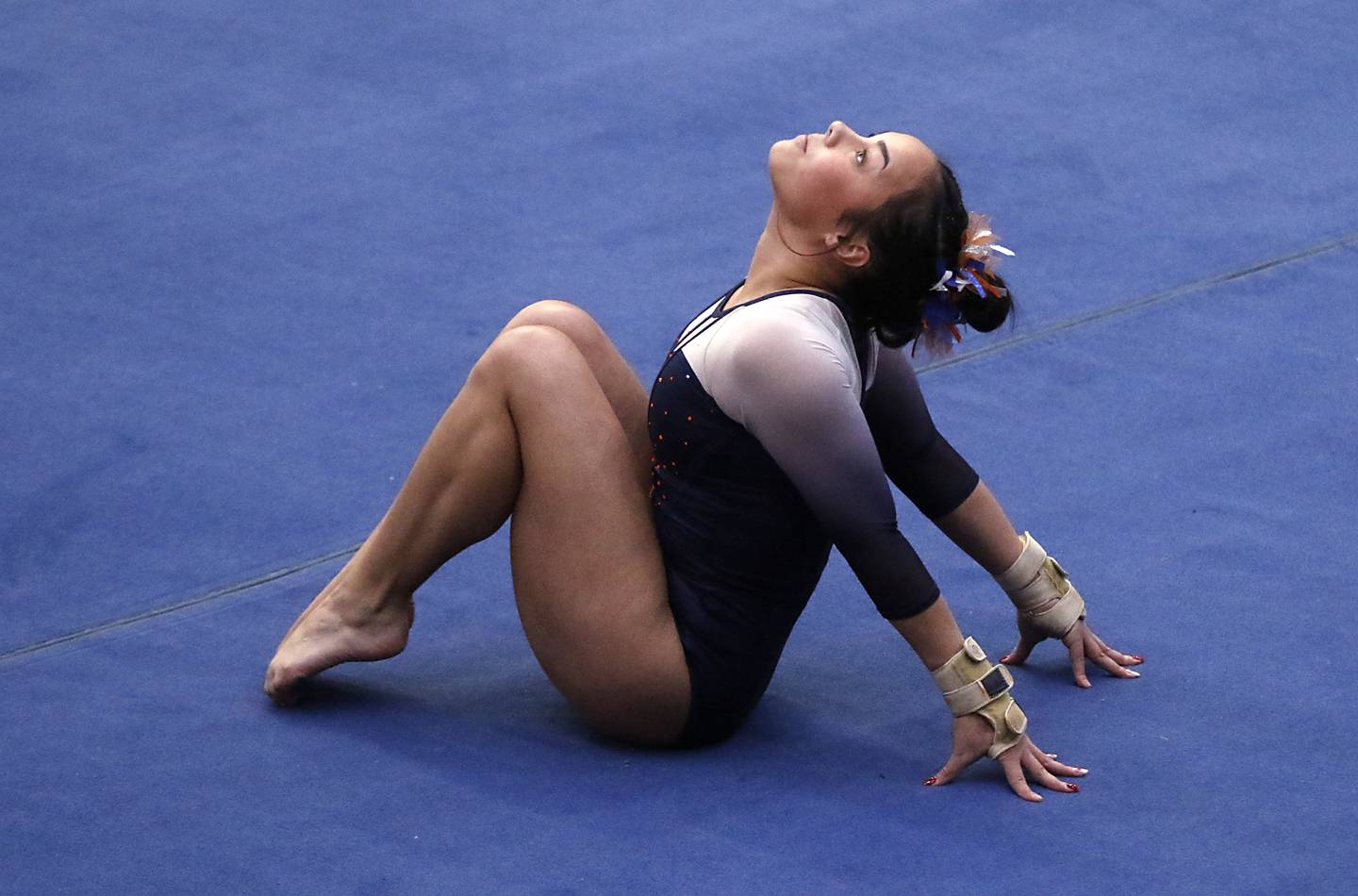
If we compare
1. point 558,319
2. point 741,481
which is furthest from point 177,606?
point 741,481

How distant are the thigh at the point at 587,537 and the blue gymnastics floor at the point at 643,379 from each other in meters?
0.16

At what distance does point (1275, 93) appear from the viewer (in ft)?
14.8

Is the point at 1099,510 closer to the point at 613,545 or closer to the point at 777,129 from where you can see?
the point at 613,545

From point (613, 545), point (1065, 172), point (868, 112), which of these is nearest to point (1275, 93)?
point (1065, 172)

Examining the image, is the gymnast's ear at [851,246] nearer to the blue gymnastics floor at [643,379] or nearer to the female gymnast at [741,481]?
the female gymnast at [741,481]

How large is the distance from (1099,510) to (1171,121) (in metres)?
1.78

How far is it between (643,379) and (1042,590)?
1.12 m

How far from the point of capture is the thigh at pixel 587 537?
2.31 metres

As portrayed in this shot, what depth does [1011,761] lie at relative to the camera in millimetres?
2270

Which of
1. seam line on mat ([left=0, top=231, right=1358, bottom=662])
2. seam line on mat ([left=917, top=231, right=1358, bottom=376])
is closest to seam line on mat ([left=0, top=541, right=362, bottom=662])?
seam line on mat ([left=0, top=231, right=1358, bottom=662])

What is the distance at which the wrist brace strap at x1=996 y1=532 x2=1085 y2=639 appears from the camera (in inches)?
98.2

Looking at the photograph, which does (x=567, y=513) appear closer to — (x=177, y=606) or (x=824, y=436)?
(x=824, y=436)

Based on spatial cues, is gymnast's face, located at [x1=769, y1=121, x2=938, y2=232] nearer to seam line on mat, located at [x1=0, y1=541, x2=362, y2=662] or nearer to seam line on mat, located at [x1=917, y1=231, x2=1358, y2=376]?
seam line on mat, located at [x1=0, y1=541, x2=362, y2=662]

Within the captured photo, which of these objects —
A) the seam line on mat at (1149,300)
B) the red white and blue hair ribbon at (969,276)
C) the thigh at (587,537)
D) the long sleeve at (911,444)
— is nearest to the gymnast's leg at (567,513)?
the thigh at (587,537)
